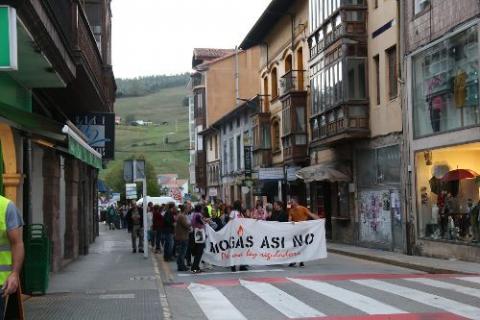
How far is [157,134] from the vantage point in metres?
151

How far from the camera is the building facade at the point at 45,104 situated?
30.1ft

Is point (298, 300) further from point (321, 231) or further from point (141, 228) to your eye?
point (141, 228)

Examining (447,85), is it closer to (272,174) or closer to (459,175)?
(459,175)

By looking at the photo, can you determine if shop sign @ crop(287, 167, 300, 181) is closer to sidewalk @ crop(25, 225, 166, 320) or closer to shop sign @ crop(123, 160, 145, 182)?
shop sign @ crop(123, 160, 145, 182)

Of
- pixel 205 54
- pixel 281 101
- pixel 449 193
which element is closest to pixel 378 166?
pixel 449 193

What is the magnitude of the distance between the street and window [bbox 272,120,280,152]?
20995mm

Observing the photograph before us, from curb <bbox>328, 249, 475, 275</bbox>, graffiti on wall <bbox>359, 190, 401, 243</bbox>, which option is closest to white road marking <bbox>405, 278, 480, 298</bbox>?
curb <bbox>328, 249, 475, 275</bbox>

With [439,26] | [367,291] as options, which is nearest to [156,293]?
[367,291]

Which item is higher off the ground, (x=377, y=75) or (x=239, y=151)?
(x=377, y=75)

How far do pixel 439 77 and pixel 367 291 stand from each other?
28.6ft

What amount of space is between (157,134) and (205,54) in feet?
281

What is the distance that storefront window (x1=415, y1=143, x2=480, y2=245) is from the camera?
17.9m

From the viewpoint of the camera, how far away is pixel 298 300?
11227 millimetres

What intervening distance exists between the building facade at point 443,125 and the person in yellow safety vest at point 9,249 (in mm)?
13913
